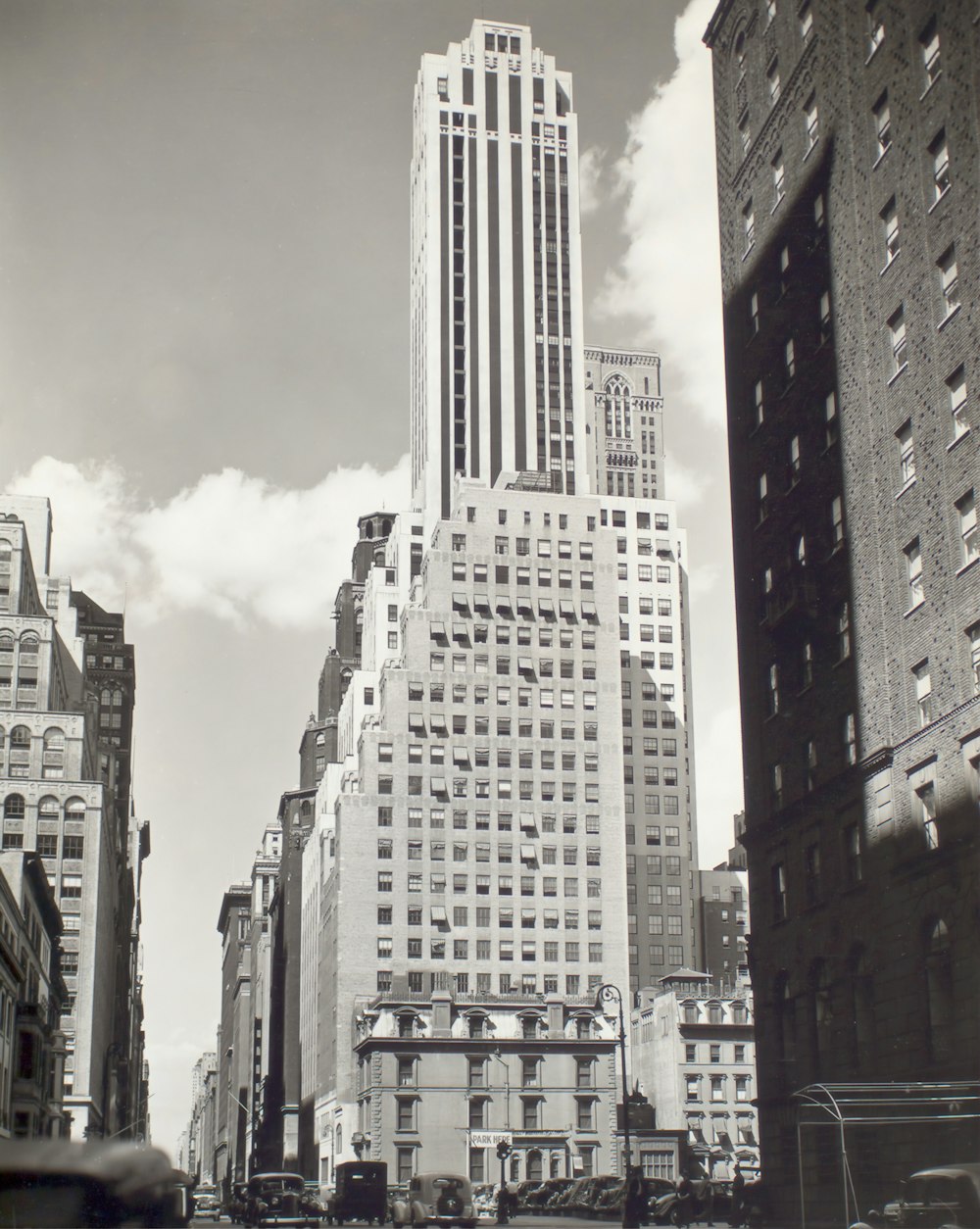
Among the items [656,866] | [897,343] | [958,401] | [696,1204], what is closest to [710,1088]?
[656,866]

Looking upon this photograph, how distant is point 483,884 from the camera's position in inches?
6088

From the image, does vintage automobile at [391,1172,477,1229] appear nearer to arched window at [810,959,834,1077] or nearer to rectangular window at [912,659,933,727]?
arched window at [810,959,834,1077]

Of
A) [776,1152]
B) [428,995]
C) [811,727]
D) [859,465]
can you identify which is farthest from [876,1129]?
[428,995]

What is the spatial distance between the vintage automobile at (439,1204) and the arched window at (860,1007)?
1002 inches

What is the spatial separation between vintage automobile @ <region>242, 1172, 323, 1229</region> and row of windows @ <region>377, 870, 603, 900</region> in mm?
79682

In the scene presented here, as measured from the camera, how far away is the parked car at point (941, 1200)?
117ft

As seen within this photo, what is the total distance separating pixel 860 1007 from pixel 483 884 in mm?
104676

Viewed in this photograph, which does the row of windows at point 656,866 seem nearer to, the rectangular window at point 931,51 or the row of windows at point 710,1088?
the row of windows at point 710,1088

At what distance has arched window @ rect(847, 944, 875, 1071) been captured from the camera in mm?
50531

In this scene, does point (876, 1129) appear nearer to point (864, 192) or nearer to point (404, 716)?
point (864, 192)

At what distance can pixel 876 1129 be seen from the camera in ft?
158

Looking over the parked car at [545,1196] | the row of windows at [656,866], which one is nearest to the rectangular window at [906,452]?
the parked car at [545,1196]

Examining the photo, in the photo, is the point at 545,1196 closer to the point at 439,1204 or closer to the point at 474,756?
the point at 439,1204

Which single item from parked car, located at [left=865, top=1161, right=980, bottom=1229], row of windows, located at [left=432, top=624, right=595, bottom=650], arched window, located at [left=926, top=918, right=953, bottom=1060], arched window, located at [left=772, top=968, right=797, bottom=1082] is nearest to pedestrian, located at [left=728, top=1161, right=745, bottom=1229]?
arched window, located at [left=772, top=968, right=797, bottom=1082]
